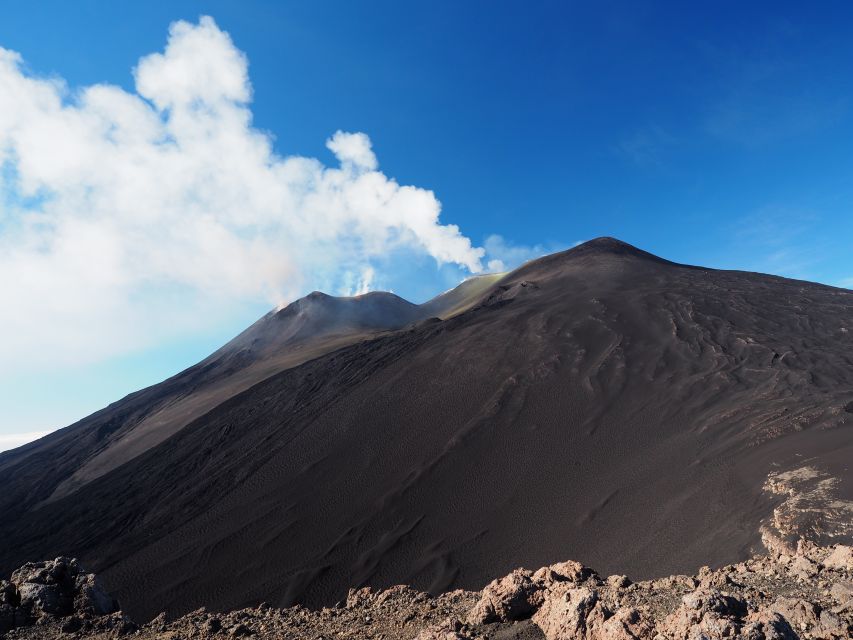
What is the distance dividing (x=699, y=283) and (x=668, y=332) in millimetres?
11487

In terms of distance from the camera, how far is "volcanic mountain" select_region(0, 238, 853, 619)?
1330 centimetres

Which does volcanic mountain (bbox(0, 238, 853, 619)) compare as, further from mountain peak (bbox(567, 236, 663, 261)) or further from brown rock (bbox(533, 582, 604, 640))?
mountain peak (bbox(567, 236, 663, 261))

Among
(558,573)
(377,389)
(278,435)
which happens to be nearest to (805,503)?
(558,573)

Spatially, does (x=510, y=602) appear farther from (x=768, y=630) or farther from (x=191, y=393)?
(x=191, y=393)

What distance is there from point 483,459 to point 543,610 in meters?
13.4

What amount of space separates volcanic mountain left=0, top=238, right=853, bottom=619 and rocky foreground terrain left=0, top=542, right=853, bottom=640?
19.3ft

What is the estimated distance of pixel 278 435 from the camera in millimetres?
23453

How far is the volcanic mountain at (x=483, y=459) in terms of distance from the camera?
13305 mm

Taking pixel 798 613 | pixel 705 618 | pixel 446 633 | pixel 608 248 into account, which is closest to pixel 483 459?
pixel 446 633

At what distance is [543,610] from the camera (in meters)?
5.34

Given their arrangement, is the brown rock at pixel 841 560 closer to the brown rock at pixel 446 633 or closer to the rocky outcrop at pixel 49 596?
the brown rock at pixel 446 633

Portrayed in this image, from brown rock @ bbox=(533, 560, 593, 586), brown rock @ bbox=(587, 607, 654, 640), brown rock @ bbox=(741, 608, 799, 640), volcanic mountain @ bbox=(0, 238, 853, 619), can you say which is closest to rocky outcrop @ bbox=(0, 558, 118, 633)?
volcanic mountain @ bbox=(0, 238, 853, 619)

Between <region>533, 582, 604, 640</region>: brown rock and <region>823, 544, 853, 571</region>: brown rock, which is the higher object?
<region>533, 582, 604, 640</region>: brown rock

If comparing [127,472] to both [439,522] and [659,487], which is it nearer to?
[439,522]
